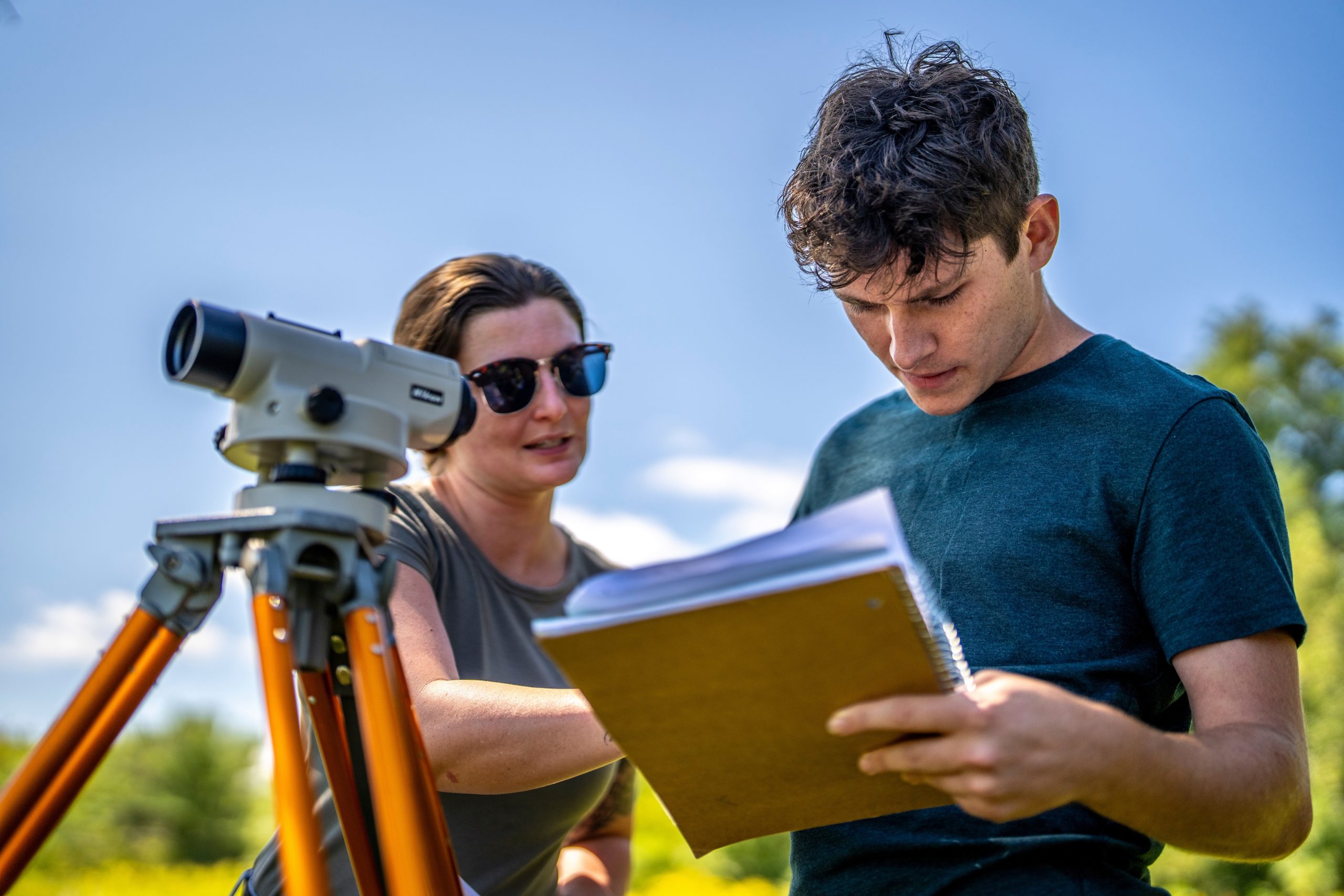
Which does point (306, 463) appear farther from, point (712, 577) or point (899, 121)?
point (899, 121)

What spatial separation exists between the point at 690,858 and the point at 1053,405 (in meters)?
8.42

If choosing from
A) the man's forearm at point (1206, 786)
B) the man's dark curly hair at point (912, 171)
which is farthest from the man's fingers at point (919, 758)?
the man's dark curly hair at point (912, 171)

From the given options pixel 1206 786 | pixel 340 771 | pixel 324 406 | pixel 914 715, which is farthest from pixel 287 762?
pixel 1206 786

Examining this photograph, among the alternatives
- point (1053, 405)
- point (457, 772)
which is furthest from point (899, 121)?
point (457, 772)

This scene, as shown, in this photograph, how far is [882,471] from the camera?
247 centimetres

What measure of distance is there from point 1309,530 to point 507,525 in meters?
14.1

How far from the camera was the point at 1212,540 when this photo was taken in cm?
177

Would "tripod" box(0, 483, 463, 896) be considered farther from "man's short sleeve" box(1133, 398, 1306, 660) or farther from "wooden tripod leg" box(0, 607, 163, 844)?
"man's short sleeve" box(1133, 398, 1306, 660)

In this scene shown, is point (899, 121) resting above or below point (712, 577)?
above

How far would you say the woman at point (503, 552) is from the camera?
2389mm

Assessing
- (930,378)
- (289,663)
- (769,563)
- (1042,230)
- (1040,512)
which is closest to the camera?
(769,563)

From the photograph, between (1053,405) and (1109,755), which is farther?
(1053,405)

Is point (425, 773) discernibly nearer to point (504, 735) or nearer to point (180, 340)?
point (504, 735)

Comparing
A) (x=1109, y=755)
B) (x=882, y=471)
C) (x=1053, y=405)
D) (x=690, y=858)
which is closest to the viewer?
(x=1109, y=755)
